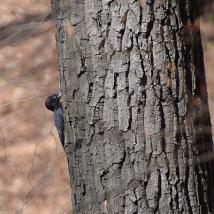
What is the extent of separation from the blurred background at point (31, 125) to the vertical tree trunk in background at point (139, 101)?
8.47ft

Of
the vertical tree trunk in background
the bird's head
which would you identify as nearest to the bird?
the bird's head

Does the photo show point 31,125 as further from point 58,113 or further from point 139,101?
point 139,101

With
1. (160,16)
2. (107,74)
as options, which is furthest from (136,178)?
(160,16)

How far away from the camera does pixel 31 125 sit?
504 cm

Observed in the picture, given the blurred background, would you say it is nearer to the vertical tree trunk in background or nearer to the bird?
the bird

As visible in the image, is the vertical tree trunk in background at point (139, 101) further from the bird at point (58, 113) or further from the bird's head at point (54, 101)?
the bird's head at point (54, 101)

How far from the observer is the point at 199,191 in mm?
2324

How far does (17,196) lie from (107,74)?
2.92 meters

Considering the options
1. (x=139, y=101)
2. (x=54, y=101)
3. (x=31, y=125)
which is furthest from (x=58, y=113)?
(x=31, y=125)

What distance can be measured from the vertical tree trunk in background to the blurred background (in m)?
2.58

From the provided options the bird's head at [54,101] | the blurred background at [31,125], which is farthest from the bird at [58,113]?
the blurred background at [31,125]

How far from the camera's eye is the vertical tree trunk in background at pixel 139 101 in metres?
2.23

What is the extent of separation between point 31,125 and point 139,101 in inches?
113

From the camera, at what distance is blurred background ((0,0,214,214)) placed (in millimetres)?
4957
